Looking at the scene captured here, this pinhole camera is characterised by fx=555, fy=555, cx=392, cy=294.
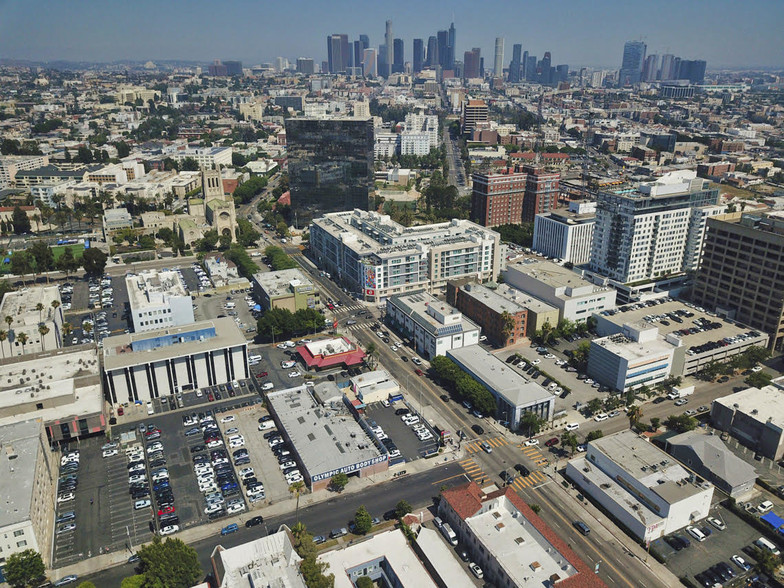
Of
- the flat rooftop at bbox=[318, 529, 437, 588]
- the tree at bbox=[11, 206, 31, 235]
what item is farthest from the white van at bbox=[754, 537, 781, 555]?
the tree at bbox=[11, 206, 31, 235]

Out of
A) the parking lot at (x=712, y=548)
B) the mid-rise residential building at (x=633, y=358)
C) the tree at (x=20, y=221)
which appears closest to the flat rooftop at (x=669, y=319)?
the mid-rise residential building at (x=633, y=358)

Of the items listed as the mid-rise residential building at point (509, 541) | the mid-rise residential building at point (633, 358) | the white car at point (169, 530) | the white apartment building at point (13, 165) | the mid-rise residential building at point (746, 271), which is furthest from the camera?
the white apartment building at point (13, 165)

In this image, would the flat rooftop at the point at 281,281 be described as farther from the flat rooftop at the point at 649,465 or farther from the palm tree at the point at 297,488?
the flat rooftop at the point at 649,465

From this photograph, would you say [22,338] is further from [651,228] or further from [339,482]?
[651,228]

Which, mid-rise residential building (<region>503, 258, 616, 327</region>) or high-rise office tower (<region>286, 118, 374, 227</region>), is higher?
high-rise office tower (<region>286, 118, 374, 227</region>)

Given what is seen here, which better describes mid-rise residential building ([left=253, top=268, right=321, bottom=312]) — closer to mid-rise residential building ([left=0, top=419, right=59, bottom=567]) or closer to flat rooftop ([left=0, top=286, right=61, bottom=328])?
flat rooftop ([left=0, top=286, right=61, bottom=328])

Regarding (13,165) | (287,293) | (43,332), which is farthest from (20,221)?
(287,293)
